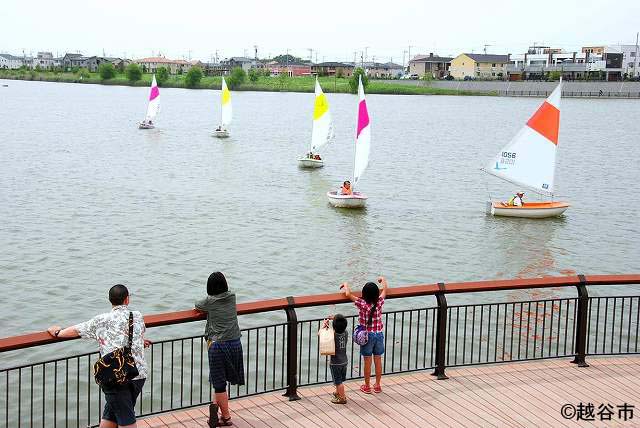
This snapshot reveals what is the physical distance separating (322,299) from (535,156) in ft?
110

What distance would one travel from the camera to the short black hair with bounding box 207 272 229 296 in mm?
8486

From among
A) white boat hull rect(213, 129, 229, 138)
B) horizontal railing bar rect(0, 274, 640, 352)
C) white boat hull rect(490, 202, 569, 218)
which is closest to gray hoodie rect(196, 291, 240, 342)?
horizontal railing bar rect(0, 274, 640, 352)

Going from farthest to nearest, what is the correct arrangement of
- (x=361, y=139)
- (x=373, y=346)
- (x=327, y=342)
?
(x=361, y=139)
(x=373, y=346)
(x=327, y=342)

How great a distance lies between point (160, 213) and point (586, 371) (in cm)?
3112

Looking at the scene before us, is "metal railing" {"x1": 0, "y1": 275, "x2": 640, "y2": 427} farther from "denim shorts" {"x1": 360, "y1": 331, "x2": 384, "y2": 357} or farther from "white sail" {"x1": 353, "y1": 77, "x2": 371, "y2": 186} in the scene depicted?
"white sail" {"x1": 353, "y1": 77, "x2": 371, "y2": 186}

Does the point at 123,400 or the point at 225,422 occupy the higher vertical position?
the point at 123,400

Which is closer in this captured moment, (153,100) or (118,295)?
(118,295)

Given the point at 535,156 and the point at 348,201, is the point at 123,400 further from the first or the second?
the point at 535,156

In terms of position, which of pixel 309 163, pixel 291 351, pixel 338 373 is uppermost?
pixel 291 351

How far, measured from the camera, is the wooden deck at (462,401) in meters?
8.70

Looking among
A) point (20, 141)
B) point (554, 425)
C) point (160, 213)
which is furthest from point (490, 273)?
point (20, 141)

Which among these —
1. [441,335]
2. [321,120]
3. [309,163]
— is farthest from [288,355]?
[309,163]

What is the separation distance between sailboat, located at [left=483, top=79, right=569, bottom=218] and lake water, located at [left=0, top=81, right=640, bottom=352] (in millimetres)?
2365

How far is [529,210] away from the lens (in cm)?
3925
